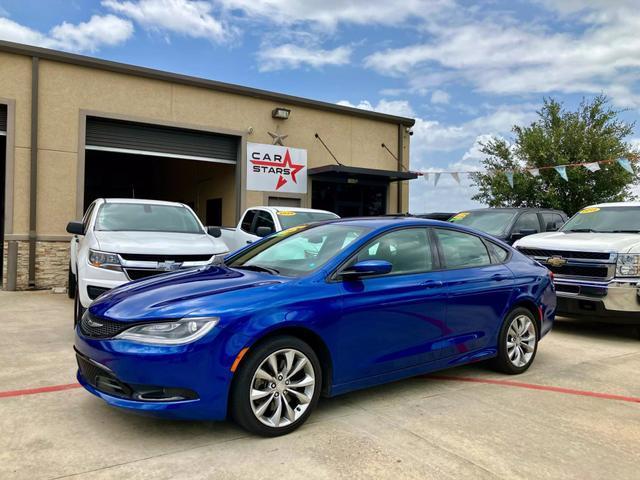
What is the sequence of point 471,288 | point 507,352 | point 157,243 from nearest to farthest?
point 471,288
point 507,352
point 157,243

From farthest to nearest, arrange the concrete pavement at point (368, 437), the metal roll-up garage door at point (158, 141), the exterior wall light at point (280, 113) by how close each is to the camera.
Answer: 1. the exterior wall light at point (280, 113)
2. the metal roll-up garage door at point (158, 141)
3. the concrete pavement at point (368, 437)

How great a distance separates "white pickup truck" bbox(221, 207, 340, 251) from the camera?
10078mm

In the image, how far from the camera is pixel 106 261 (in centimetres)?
609

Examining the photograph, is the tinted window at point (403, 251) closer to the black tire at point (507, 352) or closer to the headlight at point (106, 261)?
the black tire at point (507, 352)

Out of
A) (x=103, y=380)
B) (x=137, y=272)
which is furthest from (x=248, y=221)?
(x=103, y=380)

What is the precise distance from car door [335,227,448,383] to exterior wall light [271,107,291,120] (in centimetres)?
1046

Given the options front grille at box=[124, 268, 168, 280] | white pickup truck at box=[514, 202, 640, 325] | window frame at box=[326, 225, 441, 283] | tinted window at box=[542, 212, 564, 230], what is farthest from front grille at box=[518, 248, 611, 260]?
front grille at box=[124, 268, 168, 280]

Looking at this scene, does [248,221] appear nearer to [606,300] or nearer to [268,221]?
[268,221]

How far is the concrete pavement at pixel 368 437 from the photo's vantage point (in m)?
3.06

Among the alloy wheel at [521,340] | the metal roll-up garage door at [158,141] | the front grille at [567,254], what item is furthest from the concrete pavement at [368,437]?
the metal roll-up garage door at [158,141]

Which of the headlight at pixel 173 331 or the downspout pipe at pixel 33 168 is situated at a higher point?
the downspout pipe at pixel 33 168

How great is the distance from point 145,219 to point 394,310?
15.9ft

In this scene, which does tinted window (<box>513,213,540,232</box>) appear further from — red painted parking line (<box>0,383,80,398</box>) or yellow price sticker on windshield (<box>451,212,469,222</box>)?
red painted parking line (<box>0,383,80,398</box>)

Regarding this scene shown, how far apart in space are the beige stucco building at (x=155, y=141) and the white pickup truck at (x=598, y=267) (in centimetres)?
774
